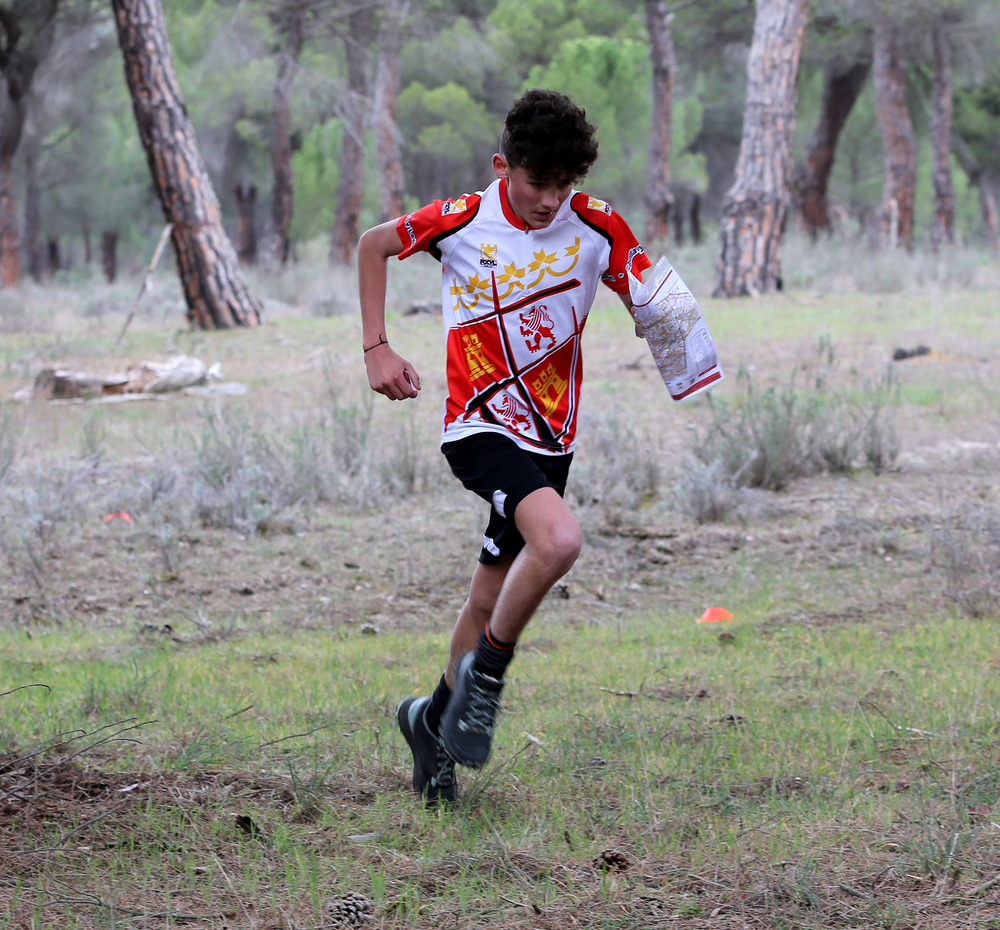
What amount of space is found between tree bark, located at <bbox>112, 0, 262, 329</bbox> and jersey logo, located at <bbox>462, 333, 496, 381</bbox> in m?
11.0

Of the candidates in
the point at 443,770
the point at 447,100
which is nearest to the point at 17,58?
the point at 447,100

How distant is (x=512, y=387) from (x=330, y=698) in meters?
1.48

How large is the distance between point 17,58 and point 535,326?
20296mm

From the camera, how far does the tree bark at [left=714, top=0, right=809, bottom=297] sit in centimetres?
1453

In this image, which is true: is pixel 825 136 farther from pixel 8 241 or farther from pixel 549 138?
pixel 549 138

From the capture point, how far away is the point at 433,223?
303 cm

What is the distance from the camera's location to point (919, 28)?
2111 centimetres

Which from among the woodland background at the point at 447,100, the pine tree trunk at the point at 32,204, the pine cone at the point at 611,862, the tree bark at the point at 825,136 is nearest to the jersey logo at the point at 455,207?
the pine cone at the point at 611,862

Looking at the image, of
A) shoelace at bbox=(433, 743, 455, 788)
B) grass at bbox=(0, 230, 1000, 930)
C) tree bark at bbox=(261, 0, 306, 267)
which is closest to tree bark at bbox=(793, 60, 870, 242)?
tree bark at bbox=(261, 0, 306, 267)

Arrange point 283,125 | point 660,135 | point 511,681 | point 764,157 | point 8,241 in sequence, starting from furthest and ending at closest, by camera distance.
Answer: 1. point 8,241
2. point 283,125
3. point 660,135
4. point 764,157
5. point 511,681

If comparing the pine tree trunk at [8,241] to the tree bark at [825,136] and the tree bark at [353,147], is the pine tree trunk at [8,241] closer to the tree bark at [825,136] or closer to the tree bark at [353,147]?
the tree bark at [353,147]

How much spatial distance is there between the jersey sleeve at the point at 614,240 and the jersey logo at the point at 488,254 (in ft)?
0.77

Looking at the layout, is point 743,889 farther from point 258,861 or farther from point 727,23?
point 727,23

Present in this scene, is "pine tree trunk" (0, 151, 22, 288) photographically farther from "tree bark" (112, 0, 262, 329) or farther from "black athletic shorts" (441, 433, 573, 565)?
"black athletic shorts" (441, 433, 573, 565)
